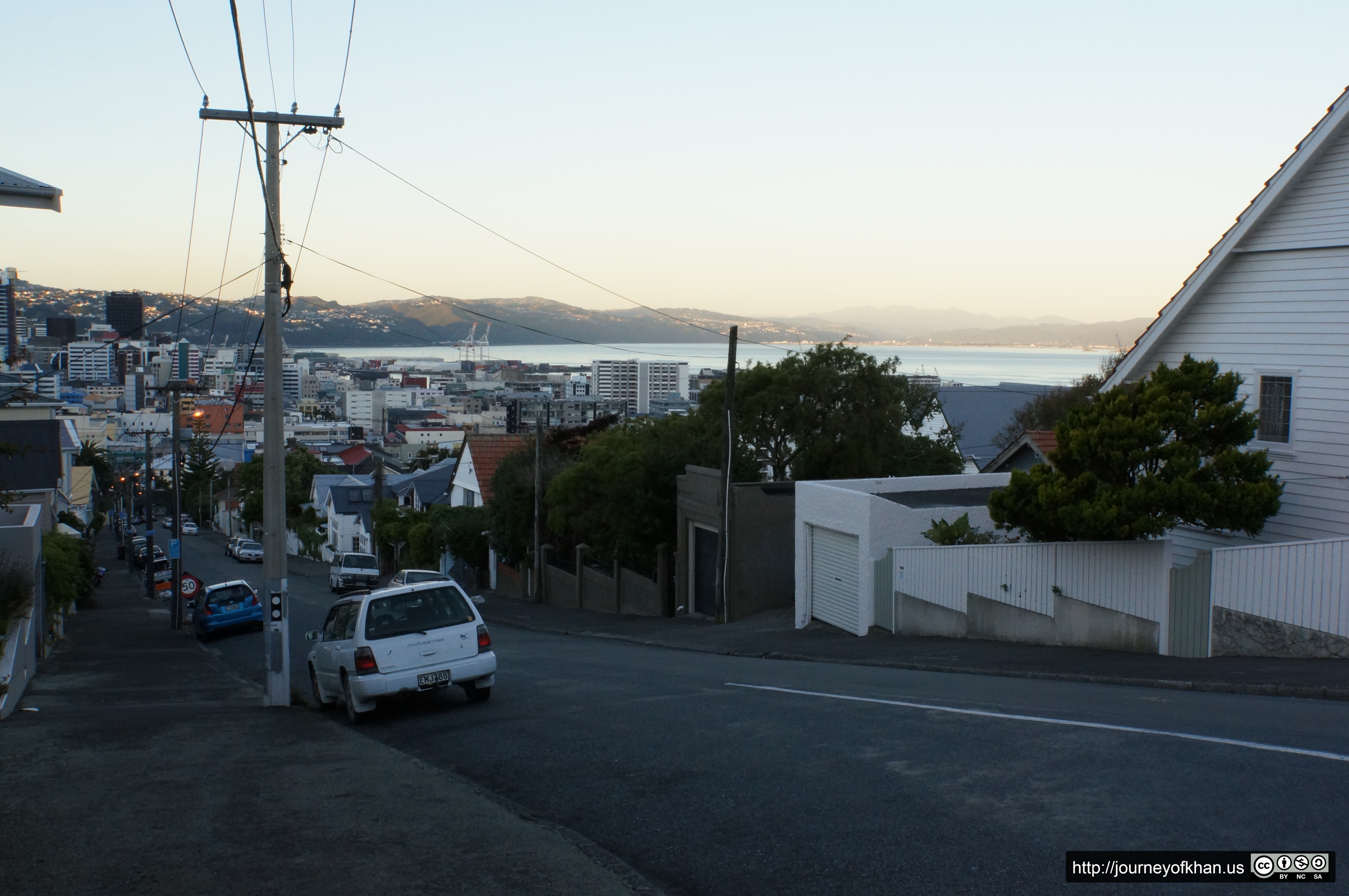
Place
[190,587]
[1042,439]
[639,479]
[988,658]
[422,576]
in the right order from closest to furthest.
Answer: [988,658], [1042,439], [422,576], [639,479], [190,587]

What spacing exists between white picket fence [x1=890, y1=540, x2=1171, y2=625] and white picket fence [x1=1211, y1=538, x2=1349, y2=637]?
0.95m

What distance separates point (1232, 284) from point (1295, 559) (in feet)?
19.7

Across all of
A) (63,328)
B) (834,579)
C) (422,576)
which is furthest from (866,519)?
(63,328)

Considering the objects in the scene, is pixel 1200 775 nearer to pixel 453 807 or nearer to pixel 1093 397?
pixel 453 807

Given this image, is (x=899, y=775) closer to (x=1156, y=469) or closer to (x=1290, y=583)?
(x=1290, y=583)

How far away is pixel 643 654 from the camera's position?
21531 millimetres

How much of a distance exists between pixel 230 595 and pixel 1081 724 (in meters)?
26.7

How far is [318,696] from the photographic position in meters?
14.9

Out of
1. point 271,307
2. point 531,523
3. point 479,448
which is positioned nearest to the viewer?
point 271,307

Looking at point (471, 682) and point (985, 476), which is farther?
point (985, 476)

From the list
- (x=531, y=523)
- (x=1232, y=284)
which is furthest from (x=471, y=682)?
(x=531, y=523)

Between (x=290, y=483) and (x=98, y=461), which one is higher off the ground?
(x=98, y=461)

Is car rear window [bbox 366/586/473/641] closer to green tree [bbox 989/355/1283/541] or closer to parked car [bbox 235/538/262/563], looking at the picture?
green tree [bbox 989/355/1283/541]

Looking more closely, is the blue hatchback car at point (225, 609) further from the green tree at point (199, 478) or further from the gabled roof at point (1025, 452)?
→ the green tree at point (199, 478)
